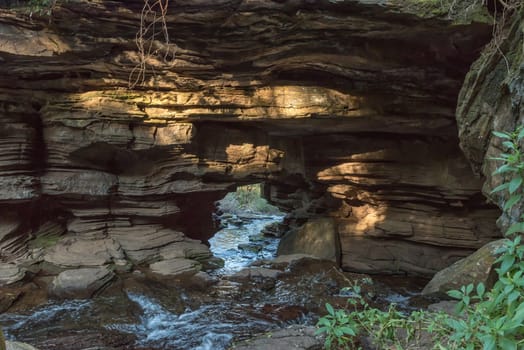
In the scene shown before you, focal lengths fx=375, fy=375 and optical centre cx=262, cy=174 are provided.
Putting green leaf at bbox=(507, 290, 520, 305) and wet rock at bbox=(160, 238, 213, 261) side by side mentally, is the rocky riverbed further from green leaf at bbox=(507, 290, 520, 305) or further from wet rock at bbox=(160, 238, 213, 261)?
green leaf at bbox=(507, 290, 520, 305)

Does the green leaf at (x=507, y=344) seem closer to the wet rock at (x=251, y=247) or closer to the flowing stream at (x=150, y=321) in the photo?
the flowing stream at (x=150, y=321)

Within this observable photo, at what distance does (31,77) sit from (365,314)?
23.0 ft

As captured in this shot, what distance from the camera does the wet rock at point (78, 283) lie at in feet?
19.5

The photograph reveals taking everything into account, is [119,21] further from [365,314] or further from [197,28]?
[365,314]

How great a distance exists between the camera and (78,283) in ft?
19.9

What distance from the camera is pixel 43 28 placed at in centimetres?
589

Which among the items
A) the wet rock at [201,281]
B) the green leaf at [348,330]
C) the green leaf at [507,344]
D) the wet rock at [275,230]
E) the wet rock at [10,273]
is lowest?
the wet rock at [275,230]

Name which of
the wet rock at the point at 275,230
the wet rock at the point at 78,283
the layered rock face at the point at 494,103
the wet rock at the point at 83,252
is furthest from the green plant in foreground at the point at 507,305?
the wet rock at the point at 275,230

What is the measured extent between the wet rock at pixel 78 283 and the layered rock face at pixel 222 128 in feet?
1.85

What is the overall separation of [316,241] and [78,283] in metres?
5.11

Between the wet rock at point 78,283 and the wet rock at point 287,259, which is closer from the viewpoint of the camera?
the wet rock at point 78,283

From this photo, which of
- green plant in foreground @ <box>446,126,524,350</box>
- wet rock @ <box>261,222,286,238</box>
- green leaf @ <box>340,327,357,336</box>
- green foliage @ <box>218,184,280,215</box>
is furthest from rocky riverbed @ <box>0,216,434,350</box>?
green foliage @ <box>218,184,280,215</box>

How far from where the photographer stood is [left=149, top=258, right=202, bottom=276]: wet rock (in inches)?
273

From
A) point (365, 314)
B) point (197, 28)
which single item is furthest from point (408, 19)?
point (365, 314)
